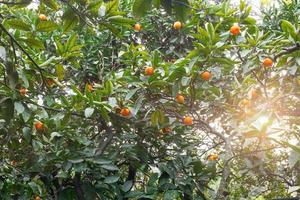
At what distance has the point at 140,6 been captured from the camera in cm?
128

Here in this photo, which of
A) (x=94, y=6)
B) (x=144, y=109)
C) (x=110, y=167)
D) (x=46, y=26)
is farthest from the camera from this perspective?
(x=144, y=109)

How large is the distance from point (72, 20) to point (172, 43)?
2678 mm

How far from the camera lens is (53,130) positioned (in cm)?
300

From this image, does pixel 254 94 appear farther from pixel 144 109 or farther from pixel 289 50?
pixel 144 109

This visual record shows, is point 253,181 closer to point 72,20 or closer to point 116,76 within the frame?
point 116,76

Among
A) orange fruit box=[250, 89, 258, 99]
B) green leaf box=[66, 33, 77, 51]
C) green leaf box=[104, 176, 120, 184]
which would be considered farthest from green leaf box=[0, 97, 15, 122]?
orange fruit box=[250, 89, 258, 99]

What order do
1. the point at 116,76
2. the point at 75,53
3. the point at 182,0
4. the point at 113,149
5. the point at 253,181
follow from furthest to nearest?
the point at 253,181, the point at 113,149, the point at 116,76, the point at 75,53, the point at 182,0

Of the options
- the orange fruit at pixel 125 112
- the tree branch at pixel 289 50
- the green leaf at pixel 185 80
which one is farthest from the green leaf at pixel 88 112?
the tree branch at pixel 289 50

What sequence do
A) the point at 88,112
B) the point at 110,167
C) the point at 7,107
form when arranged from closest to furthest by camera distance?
the point at 7,107, the point at 88,112, the point at 110,167

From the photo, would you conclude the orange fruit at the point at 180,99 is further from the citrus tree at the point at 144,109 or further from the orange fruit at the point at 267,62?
the orange fruit at the point at 267,62

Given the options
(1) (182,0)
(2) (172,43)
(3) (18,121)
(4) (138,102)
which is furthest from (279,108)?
(1) (182,0)

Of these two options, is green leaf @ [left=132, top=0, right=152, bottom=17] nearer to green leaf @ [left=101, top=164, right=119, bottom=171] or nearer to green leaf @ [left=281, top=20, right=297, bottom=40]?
Answer: green leaf @ [left=281, top=20, right=297, bottom=40]

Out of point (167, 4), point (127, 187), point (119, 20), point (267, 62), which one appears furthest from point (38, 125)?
point (167, 4)

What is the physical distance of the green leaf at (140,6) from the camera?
1.27 meters
